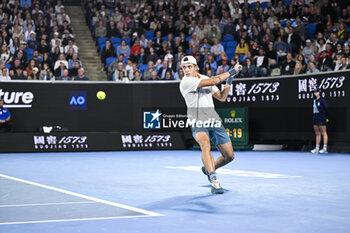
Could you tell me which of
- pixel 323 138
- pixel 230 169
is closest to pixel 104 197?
pixel 230 169

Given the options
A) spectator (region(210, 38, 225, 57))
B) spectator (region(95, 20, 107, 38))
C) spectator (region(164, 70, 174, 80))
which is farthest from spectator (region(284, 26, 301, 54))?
spectator (region(95, 20, 107, 38))

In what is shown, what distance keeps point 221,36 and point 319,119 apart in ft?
26.3

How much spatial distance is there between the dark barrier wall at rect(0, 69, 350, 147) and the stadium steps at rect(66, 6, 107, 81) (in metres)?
2.68

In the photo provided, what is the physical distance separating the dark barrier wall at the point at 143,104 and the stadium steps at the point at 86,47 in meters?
2.68

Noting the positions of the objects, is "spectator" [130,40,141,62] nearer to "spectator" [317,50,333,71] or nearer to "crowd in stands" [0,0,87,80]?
"crowd in stands" [0,0,87,80]

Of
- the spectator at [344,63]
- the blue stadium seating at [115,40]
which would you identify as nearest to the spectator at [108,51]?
the blue stadium seating at [115,40]

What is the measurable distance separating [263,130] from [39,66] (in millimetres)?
8860

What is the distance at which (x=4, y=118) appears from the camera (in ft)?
64.6

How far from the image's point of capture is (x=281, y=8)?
25.1 m

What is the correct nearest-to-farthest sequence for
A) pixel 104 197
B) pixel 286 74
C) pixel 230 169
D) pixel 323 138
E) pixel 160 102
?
pixel 104 197 < pixel 230 169 < pixel 323 138 < pixel 286 74 < pixel 160 102

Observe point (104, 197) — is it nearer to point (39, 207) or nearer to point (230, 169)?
point (39, 207)

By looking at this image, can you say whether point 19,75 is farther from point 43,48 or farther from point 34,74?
point 43,48

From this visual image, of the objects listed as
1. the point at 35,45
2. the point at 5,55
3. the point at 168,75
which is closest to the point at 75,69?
the point at 35,45

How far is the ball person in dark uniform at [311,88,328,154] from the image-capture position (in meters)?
18.0
